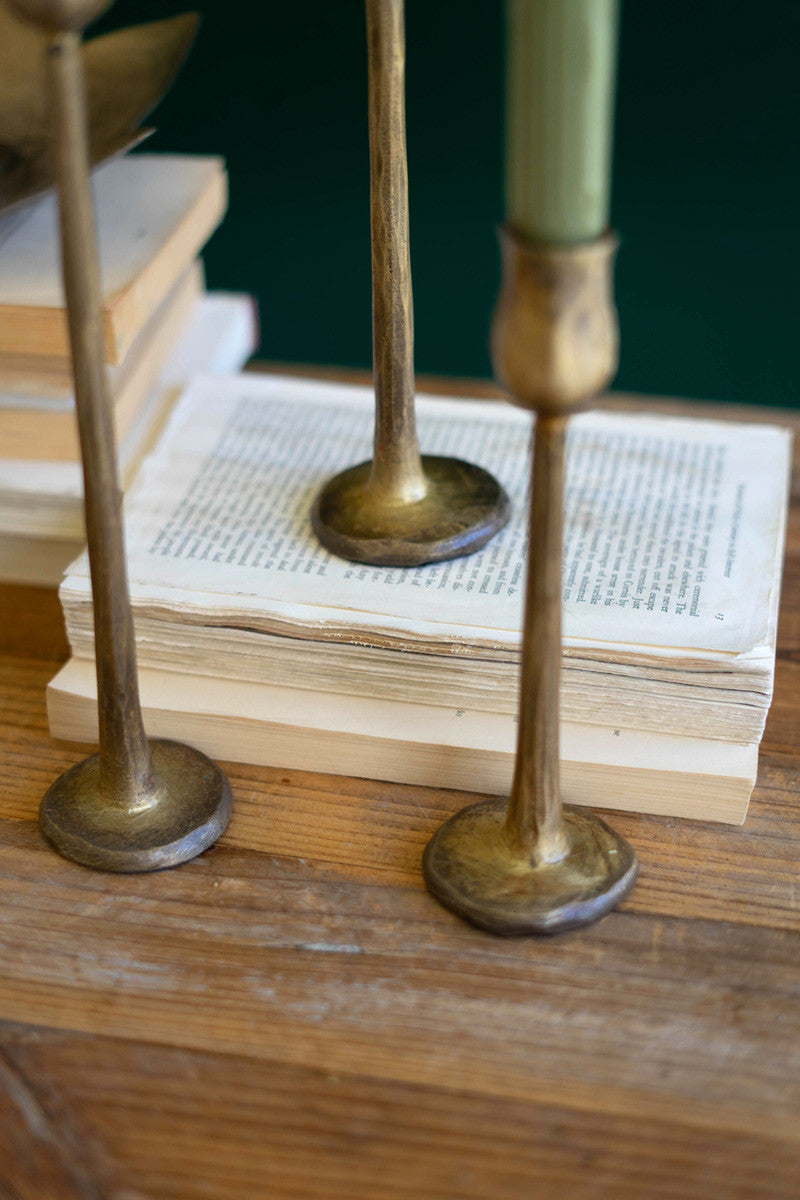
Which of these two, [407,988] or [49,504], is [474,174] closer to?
[49,504]

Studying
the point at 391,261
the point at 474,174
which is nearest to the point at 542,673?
the point at 391,261

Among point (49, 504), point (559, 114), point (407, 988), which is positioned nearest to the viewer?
point (559, 114)

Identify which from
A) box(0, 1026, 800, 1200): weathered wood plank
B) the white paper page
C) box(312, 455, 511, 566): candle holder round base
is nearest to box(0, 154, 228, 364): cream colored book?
the white paper page

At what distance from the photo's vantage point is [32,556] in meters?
0.71

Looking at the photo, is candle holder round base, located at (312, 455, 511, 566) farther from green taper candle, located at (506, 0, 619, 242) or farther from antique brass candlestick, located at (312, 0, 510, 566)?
green taper candle, located at (506, 0, 619, 242)

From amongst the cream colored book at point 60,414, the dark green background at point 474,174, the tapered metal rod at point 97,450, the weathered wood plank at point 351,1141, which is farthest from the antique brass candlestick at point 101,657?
the dark green background at point 474,174

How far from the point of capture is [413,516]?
61cm

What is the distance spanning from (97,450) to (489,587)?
0.68 ft

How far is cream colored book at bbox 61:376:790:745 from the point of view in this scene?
55 cm

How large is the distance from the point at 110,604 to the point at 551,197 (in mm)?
224

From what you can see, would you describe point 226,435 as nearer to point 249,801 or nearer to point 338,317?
point 249,801

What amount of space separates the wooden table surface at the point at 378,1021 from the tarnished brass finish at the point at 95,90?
1.10 feet

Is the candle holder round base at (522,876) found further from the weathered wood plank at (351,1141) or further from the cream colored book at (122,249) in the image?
the cream colored book at (122,249)

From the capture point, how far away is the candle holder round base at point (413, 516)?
1.97 ft
